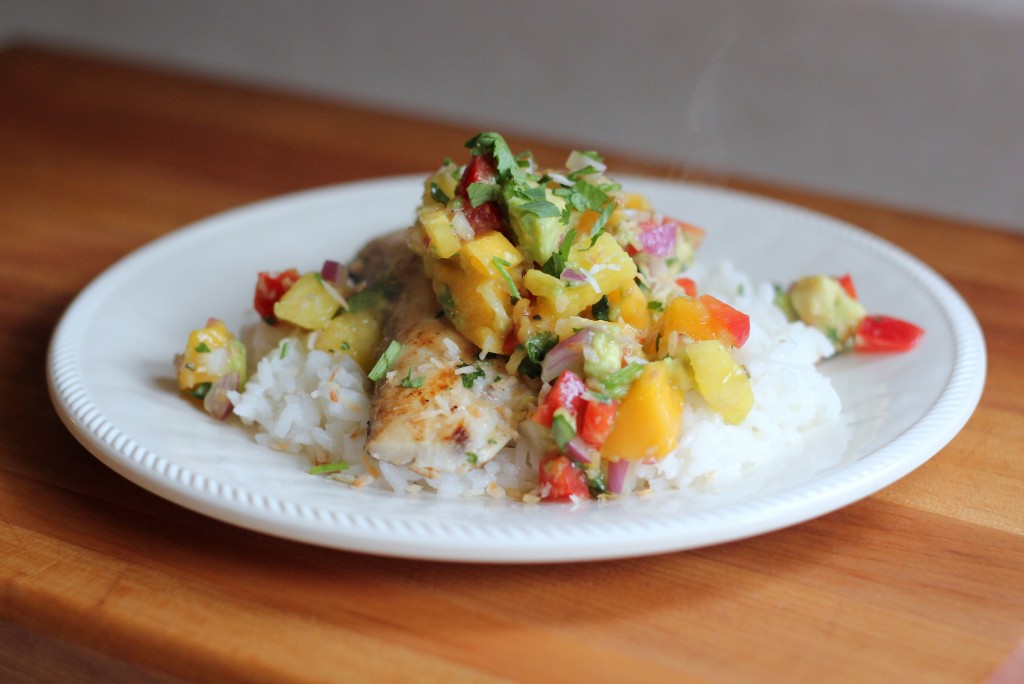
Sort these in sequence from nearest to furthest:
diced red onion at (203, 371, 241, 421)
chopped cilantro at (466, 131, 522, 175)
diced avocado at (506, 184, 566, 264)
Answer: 1. diced avocado at (506, 184, 566, 264)
2. chopped cilantro at (466, 131, 522, 175)
3. diced red onion at (203, 371, 241, 421)

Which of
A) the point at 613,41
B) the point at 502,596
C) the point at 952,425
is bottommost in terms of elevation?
the point at 502,596

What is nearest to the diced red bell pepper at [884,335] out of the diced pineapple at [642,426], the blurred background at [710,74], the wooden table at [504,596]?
the wooden table at [504,596]

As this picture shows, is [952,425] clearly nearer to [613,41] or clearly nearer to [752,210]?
[752,210]

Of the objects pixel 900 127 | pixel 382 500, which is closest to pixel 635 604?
pixel 382 500

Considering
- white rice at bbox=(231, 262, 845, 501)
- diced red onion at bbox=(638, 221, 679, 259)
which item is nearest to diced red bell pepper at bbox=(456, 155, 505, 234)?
diced red onion at bbox=(638, 221, 679, 259)

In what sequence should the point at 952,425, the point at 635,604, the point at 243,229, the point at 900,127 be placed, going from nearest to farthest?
the point at 635,604, the point at 952,425, the point at 243,229, the point at 900,127

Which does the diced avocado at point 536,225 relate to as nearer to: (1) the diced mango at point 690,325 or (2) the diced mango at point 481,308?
(2) the diced mango at point 481,308

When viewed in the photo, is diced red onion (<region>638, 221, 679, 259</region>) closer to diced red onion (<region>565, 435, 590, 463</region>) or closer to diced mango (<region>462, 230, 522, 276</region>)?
diced mango (<region>462, 230, 522, 276</region>)
